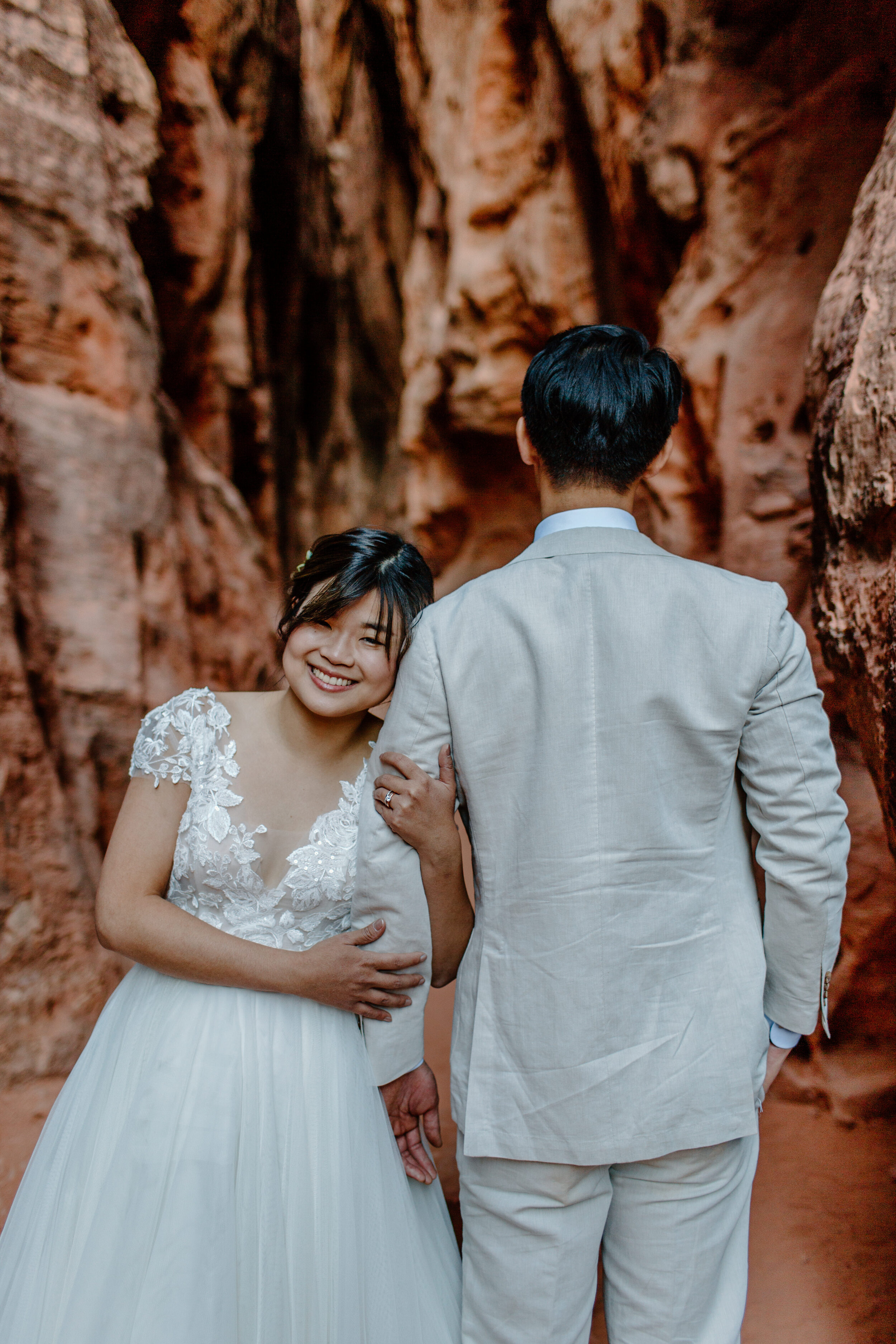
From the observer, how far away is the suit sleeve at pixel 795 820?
4.38 ft

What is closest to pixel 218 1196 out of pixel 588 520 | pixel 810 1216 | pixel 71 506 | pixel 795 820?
pixel 795 820

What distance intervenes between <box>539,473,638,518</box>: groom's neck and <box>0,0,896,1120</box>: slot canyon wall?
66 centimetres

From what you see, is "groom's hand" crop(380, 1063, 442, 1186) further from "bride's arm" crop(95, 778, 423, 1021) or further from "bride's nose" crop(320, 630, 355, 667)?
"bride's nose" crop(320, 630, 355, 667)

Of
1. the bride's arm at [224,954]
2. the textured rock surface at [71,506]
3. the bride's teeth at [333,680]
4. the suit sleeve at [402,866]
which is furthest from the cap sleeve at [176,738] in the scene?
the textured rock surface at [71,506]

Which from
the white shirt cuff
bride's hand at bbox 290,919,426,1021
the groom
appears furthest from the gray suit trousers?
bride's hand at bbox 290,919,426,1021

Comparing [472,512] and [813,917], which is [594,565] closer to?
[813,917]

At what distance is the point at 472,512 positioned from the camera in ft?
23.0

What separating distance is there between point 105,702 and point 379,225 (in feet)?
23.7

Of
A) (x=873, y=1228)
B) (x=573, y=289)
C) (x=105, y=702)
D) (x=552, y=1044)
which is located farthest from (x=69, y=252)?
(x=873, y=1228)

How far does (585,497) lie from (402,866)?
729 mm

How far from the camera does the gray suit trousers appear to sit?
1403mm

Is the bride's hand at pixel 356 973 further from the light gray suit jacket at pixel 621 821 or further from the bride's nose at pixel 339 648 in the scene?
the bride's nose at pixel 339 648

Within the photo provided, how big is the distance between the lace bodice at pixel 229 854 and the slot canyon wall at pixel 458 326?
3.76ft

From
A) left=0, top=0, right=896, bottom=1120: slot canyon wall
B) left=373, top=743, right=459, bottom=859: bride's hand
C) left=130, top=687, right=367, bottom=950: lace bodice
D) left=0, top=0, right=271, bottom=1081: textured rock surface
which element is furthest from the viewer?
left=0, top=0, right=271, bottom=1081: textured rock surface
